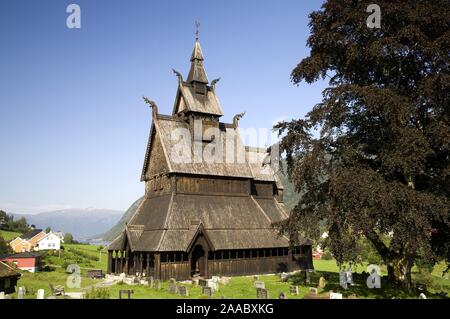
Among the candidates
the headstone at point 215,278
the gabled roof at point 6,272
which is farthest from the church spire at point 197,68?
the gabled roof at point 6,272

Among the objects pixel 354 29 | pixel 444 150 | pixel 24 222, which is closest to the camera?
pixel 444 150

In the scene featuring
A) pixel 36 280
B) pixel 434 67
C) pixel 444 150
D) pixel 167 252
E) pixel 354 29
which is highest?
pixel 354 29

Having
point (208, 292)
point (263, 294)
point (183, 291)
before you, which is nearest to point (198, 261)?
point (183, 291)

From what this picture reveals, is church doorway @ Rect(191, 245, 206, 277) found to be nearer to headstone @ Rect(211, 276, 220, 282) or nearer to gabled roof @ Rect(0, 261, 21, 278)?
headstone @ Rect(211, 276, 220, 282)

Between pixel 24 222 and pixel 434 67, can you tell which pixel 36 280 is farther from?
pixel 24 222

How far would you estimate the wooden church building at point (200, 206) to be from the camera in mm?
36094

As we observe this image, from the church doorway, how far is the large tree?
12.3 metres

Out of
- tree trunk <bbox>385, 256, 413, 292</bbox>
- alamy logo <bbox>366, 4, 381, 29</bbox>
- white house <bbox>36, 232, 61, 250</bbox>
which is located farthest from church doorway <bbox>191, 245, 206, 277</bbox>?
white house <bbox>36, 232, 61, 250</bbox>

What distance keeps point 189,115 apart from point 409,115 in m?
26.3

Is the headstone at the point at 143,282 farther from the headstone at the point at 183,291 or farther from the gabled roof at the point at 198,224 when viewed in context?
the headstone at the point at 183,291

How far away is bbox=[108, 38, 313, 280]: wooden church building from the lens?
1421 inches

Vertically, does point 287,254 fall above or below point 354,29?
below
